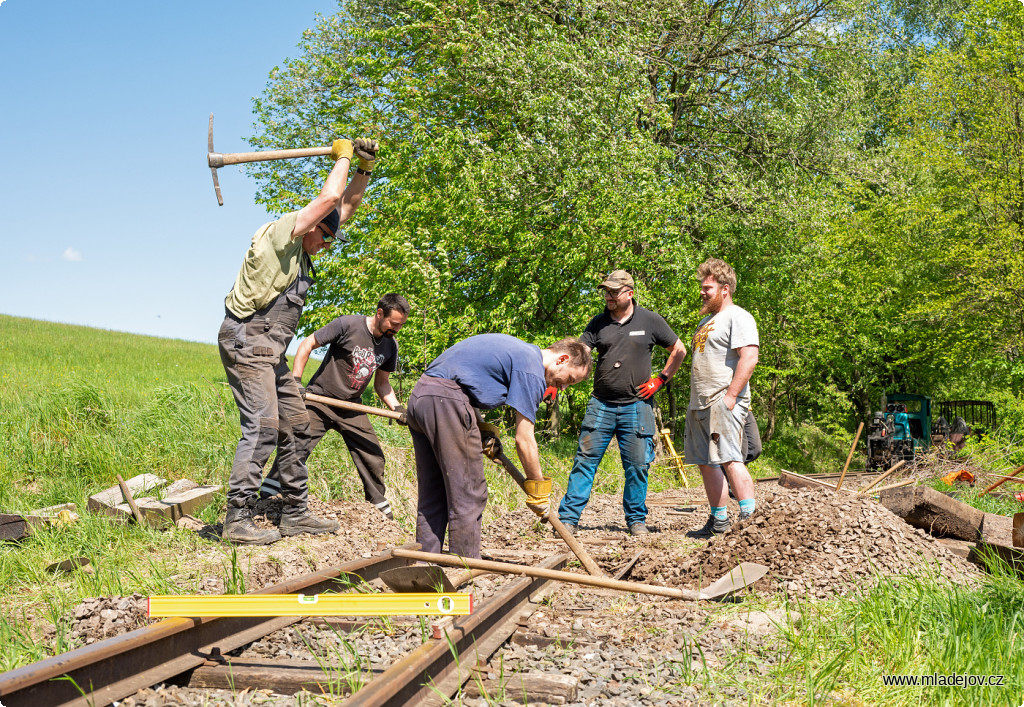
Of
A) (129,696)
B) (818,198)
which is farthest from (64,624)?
(818,198)

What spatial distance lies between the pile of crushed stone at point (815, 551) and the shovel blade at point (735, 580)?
0.09 metres

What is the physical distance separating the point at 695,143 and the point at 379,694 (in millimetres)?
18774

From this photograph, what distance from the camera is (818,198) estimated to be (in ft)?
56.3

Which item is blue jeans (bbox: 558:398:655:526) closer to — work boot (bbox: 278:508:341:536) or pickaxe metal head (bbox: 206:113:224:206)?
work boot (bbox: 278:508:341:536)

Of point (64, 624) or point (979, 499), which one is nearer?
point (64, 624)

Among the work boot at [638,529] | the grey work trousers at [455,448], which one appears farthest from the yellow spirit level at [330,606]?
Result: the work boot at [638,529]

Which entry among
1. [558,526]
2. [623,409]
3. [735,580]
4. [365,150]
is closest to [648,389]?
[623,409]

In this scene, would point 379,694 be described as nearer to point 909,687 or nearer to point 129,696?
point 129,696

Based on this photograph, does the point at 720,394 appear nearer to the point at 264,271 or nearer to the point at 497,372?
the point at 497,372

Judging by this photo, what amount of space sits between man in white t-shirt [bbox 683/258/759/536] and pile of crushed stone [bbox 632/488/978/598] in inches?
27.0

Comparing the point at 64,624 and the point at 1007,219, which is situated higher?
the point at 1007,219

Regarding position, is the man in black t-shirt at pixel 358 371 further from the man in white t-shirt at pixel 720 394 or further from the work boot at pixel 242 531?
the man in white t-shirt at pixel 720 394

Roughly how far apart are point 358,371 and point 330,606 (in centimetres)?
404

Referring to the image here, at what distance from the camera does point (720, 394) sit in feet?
20.7
